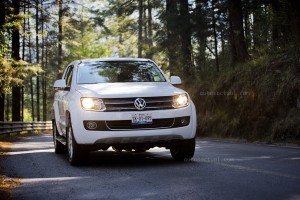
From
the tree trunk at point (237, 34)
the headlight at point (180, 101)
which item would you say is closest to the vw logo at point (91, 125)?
the headlight at point (180, 101)

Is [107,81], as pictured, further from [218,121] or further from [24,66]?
[24,66]

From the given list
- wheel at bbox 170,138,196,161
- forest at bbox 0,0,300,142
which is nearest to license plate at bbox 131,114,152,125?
wheel at bbox 170,138,196,161

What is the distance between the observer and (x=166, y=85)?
8.81 m

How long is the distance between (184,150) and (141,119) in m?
1.22

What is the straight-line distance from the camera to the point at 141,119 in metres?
7.73

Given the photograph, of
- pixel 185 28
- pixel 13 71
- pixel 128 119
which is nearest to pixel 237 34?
pixel 185 28

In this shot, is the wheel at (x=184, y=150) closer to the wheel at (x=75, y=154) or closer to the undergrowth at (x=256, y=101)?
the wheel at (x=75, y=154)

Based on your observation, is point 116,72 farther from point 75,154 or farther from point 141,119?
point 75,154

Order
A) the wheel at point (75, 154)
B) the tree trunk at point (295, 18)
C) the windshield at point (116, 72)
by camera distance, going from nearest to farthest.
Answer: the wheel at point (75, 154), the windshield at point (116, 72), the tree trunk at point (295, 18)

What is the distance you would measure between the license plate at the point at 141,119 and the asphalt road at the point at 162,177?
765mm

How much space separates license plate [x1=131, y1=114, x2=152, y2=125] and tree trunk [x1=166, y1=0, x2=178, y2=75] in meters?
18.5

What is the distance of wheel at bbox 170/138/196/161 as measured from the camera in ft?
27.3

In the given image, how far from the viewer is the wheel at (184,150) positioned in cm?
831

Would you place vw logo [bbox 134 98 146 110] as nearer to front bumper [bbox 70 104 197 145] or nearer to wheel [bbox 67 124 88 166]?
front bumper [bbox 70 104 197 145]
